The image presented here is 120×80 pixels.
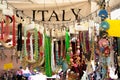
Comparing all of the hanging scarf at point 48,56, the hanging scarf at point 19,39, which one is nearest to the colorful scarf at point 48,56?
the hanging scarf at point 48,56

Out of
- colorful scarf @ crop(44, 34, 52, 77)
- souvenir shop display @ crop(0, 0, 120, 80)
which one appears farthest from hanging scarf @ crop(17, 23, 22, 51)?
colorful scarf @ crop(44, 34, 52, 77)

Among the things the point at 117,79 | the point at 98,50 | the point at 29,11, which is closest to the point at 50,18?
the point at 29,11

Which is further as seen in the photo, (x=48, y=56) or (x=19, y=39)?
(x=48, y=56)

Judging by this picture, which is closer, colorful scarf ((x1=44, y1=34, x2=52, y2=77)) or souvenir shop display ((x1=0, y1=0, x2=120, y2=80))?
souvenir shop display ((x1=0, y1=0, x2=120, y2=80))

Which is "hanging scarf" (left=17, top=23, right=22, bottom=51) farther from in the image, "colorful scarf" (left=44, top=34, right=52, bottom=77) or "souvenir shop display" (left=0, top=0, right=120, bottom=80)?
"colorful scarf" (left=44, top=34, right=52, bottom=77)

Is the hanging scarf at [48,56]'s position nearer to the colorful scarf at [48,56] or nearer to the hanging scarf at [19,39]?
the colorful scarf at [48,56]

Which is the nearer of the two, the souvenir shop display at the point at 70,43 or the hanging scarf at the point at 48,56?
the souvenir shop display at the point at 70,43

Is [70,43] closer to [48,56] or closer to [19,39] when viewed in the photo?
[48,56]

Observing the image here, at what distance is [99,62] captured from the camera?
5.72 ft

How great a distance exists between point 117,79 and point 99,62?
264 mm

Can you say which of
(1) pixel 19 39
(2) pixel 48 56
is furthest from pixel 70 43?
(1) pixel 19 39

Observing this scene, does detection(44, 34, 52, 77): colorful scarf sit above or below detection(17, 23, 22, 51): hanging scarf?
below

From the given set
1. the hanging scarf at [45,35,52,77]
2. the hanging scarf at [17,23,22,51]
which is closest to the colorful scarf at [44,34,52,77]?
the hanging scarf at [45,35,52,77]

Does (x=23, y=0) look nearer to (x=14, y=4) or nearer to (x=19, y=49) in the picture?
(x=14, y=4)
